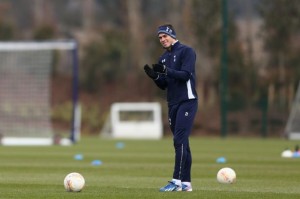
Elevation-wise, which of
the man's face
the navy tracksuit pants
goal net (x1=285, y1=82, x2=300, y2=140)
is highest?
goal net (x1=285, y1=82, x2=300, y2=140)

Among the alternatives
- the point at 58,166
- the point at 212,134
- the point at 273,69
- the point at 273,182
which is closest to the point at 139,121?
the point at 212,134

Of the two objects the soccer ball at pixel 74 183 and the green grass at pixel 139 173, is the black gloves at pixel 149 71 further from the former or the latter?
the soccer ball at pixel 74 183

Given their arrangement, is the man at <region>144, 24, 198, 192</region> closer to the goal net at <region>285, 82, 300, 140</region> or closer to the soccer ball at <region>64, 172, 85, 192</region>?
the soccer ball at <region>64, 172, 85, 192</region>

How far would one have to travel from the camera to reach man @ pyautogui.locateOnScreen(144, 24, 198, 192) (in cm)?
1506

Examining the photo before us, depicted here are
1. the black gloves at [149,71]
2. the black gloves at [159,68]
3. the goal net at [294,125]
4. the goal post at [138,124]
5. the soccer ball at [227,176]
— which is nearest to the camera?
the black gloves at [159,68]

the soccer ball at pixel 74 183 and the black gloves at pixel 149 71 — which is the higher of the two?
the black gloves at pixel 149 71

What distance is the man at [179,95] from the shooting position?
15.1 m

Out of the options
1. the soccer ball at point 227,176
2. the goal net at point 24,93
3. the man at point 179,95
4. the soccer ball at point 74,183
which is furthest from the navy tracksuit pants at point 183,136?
the goal net at point 24,93

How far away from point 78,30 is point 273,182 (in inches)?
2375

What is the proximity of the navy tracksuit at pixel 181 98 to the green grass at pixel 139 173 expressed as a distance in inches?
20.6

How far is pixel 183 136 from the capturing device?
1506cm

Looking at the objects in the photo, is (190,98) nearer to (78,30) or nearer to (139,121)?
(139,121)

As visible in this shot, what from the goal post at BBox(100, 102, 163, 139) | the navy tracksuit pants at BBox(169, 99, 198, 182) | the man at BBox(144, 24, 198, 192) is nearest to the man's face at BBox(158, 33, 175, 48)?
the man at BBox(144, 24, 198, 192)

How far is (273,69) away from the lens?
53281 mm
